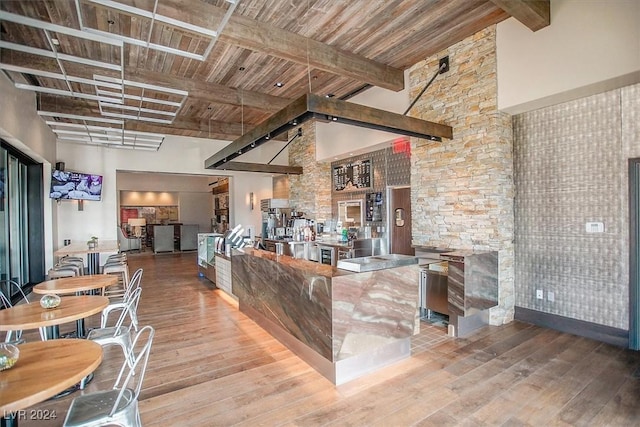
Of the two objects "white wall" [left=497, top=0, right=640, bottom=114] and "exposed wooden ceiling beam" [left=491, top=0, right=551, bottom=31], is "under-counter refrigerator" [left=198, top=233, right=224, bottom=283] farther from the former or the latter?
"exposed wooden ceiling beam" [left=491, top=0, right=551, bottom=31]

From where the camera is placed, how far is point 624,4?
3309 mm

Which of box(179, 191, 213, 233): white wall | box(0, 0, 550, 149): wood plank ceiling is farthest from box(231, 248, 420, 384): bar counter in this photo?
box(179, 191, 213, 233): white wall

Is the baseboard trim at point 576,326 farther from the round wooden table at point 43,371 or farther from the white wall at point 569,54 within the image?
the round wooden table at point 43,371

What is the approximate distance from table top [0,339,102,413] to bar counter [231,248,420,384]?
172 cm

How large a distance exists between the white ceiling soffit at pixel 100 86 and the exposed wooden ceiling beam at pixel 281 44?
2.82 feet

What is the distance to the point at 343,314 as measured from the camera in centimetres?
285

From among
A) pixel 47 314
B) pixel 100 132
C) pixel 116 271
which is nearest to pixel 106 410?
pixel 47 314

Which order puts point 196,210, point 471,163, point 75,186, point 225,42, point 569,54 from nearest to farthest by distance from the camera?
1. point 569,54
2. point 225,42
3. point 471,163
4. point 75,186
5. point 196,210

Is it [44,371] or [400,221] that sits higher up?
[400,221]

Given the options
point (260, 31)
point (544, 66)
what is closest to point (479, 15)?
point (544, 66)

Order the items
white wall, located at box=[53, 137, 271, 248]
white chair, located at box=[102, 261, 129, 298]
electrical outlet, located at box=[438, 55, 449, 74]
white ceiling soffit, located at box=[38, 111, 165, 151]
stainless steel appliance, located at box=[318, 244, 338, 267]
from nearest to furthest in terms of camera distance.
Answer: electrical outlet, located at box=[438, 55, 449, 74]
white chair, located at box=[102, 261, 129, 298]
white ceiling soffit, located at box=[38, 111, 165, 151]
stainless steel appliance, located at box=[318, 244, 338, 267]
white wall, located at box=[53, 137, 271, 248]

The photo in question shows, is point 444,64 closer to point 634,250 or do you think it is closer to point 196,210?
point 634,250

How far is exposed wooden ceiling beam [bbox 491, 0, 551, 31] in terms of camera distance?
347 cm

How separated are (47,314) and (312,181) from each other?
267 inches
